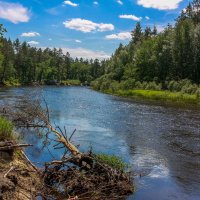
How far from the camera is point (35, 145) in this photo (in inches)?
1023

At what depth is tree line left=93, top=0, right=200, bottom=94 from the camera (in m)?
90.5

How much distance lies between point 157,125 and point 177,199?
2393 centimetres

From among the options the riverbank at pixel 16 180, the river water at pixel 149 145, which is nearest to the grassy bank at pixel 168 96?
the river water at pixel 149 145

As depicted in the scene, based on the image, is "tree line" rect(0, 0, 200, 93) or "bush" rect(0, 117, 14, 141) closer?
"bush" rect(0, 117, 14, 141)

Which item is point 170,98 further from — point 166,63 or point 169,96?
point 166,63

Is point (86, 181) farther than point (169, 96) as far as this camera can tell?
No

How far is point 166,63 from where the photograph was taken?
100938mm

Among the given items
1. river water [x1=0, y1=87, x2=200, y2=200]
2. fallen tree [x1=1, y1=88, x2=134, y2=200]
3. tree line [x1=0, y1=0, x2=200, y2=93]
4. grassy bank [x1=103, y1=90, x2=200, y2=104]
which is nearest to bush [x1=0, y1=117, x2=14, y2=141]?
fallen tree [x1=1, y1=88, x2=134, y2=200]

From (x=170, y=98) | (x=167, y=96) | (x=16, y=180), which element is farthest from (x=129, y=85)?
(x=16, y=180)

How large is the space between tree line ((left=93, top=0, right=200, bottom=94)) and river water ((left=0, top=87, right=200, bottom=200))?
3648 centimetres

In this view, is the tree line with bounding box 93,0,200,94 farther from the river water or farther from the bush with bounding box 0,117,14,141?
the bush with bounding box 0,117,14,141

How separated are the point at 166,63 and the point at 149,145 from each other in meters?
74.2

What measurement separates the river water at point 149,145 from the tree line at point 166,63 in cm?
3648

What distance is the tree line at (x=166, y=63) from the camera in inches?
3563
